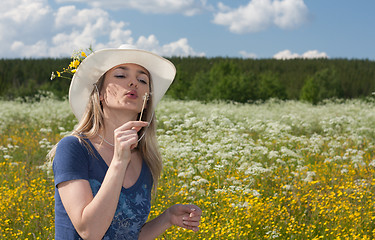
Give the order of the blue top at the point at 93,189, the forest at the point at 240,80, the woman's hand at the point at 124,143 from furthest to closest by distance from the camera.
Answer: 1. the forest at the point at 240,80
2. the blue top at the point at 93,189
3. the woman's hand at the point at 124,143

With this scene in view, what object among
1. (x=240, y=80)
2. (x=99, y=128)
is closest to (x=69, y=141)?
(x=99, y=128)

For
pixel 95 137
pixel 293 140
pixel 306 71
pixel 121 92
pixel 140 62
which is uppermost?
pixel 306 71

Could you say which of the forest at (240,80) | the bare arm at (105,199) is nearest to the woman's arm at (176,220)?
the bare arm at (105,199)

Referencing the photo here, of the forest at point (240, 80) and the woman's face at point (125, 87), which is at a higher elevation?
the forest at point (240, 80)

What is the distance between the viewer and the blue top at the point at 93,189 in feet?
5.06

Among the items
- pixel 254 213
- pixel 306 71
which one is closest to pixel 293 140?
pixel 254 213

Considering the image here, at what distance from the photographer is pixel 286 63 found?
10619 centimetres

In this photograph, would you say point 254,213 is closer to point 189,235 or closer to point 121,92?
point 189,235

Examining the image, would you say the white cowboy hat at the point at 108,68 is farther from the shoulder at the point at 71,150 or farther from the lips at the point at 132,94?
the shoulder at the point at 71,150

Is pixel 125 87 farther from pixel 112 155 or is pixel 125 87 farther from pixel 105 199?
pixel 105 199

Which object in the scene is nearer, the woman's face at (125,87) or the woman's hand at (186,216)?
the woman's face at (125,87)

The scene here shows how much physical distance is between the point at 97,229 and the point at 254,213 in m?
3.03

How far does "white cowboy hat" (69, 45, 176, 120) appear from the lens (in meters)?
1.78

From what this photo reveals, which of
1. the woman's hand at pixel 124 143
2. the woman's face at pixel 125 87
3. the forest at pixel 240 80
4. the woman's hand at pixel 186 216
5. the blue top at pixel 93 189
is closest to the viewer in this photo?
the woman's hand at pixel 124 143
